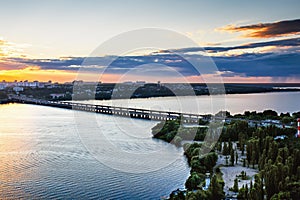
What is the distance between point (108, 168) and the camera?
71.2ft

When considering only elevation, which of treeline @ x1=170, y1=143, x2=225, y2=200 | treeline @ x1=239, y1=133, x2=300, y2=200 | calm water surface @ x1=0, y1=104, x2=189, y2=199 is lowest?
calm water surface @ x1=0, y1=104, x2=189, y2=199

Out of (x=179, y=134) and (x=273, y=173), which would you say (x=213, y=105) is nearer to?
(x=179, y=134)

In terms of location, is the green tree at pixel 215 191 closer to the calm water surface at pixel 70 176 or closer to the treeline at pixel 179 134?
the calm water surface at pixel 70 176

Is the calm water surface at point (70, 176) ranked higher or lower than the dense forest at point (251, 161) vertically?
lower

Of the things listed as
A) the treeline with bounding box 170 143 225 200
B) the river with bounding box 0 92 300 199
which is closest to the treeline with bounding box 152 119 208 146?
the river with bounding box 0 92 300 199

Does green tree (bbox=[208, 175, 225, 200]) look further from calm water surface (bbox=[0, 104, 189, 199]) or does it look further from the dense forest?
calm water surface (bbox=[0, 104, 189, 199])

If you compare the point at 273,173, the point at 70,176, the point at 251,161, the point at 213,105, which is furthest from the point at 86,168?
the point at 213,105

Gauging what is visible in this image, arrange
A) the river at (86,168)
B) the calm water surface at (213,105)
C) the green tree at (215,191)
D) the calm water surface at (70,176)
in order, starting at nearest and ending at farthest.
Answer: the green tree at (215,191)
the calm water surface at (70,176)
the river at (86,168)
the calm water surface at (213,105)

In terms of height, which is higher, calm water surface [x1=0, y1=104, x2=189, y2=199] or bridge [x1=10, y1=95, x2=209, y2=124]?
bridge [x1=10, y1=95, x2=209, y2=124]

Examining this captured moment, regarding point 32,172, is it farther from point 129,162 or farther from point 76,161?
point 129,162

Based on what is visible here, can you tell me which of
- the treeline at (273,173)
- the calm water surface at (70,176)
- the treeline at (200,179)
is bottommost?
the calm water surface at (70,176)

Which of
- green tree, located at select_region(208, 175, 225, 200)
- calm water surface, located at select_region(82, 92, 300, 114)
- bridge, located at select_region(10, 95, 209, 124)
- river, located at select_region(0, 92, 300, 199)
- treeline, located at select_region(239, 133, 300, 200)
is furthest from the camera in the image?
calm water surface, located at select_region(82, 92, 300, 114)

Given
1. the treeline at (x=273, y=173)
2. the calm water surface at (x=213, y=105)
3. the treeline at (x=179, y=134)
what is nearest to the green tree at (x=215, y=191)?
the treeline at (x=273, y=173)

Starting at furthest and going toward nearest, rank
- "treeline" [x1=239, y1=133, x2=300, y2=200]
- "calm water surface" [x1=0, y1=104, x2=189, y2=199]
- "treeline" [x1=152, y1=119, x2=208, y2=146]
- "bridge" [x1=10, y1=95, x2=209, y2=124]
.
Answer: "bridge" [x1=10, y1=95, x2=209, y2=124] → "treeline" [x1=152, y1=119, x2=208, y2=146] → "calm water surface" [x1=0, y1=104, x2=189, y2=199] → "treeline" [x1=239, y1=133, x2=300, y2=200]
